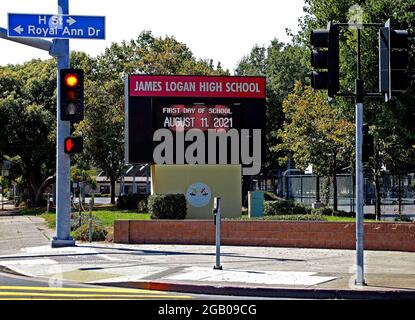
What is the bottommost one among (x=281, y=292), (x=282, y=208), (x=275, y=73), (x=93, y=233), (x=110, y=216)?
(x=281, y=292)

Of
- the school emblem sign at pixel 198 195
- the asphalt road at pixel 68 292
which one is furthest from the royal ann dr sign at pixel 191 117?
the asphalt road at pixel 68 292

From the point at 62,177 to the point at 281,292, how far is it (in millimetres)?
10239

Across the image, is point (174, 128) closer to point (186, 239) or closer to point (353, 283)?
point (186, 239)

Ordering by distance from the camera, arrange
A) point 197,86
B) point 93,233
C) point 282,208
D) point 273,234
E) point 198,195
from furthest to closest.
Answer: point 282,208 → point 198,195 → point 197,86 → point 93,233 → point 273,234

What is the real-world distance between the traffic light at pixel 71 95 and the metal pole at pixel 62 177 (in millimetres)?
506

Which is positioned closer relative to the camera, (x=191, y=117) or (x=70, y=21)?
(x=70, y=21)

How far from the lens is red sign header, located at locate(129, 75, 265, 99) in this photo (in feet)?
89.5

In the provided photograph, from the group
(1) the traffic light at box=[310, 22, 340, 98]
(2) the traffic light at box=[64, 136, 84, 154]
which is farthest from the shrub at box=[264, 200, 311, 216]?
(1) the traffic light at box=[310, 22, 340, 98]

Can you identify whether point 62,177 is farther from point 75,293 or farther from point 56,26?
point 75,293

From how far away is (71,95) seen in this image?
2052cm

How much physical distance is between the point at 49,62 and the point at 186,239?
147ft

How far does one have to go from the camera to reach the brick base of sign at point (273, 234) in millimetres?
19547

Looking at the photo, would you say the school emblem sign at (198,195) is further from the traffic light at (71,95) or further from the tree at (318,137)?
the tree at (318,137)

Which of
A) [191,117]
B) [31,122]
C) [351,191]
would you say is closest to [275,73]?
[31,122]
